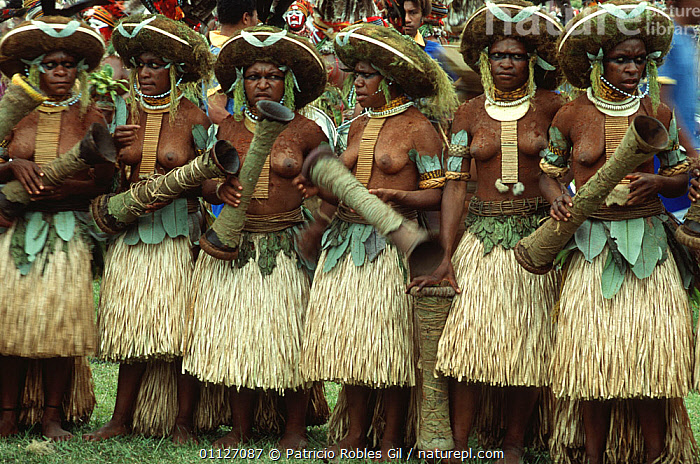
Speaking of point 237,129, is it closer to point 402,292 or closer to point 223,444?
point 402,292

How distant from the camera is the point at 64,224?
14.9 ft

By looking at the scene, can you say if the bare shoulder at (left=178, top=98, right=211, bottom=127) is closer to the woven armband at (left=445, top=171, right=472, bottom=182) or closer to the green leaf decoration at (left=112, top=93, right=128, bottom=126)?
the green leaf decoration at (left=112, top=93, right=128, bottom=126)

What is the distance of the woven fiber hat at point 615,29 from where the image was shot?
12.1ft

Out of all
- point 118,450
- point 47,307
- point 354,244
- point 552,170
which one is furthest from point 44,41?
point 552,170

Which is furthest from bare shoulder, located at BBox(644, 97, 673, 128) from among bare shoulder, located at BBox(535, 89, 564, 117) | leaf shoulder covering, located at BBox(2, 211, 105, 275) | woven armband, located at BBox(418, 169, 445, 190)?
leaf shoulder covering, located at BBox(2, 211, 105, 275)

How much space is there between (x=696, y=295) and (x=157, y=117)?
286 cm

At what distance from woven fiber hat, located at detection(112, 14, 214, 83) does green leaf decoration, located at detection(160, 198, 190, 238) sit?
71 centimetres

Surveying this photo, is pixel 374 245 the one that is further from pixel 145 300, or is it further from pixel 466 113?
pixel 145 300

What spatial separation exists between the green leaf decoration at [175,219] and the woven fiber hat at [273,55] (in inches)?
28.2

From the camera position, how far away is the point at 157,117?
15.1 feet

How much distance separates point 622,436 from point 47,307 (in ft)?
9.56

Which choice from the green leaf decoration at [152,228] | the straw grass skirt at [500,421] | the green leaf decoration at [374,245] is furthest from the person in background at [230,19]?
the straw grass skirt at [500,421]

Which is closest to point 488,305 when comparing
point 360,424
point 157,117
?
point 360,424

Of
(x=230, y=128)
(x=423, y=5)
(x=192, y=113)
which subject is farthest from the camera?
(x=423, y=5)
